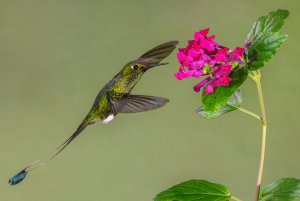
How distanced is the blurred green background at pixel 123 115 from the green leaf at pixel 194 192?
1246mm

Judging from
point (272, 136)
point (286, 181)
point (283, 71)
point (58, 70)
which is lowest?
point (286, 181)

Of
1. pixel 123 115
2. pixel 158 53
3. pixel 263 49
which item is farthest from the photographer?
pixel 123 115

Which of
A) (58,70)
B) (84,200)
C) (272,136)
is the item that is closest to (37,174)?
(84,200)

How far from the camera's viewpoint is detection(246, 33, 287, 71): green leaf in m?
0.78

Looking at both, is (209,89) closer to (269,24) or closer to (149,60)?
(269,24)

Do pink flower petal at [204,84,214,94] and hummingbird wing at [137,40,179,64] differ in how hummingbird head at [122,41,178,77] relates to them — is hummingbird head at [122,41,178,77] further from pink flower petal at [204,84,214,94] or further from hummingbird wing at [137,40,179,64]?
pink flower petal at [204,84,214,94]

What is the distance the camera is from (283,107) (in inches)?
90.7

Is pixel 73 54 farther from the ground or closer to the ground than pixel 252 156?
farther from the ground

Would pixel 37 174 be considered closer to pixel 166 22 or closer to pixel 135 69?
pixel 166 22

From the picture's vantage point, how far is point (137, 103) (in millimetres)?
1114

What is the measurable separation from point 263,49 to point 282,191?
0.26m

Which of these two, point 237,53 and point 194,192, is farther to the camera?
point 194,192

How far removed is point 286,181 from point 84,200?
4.68 ft

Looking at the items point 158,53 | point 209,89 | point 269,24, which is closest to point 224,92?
point 209,89
